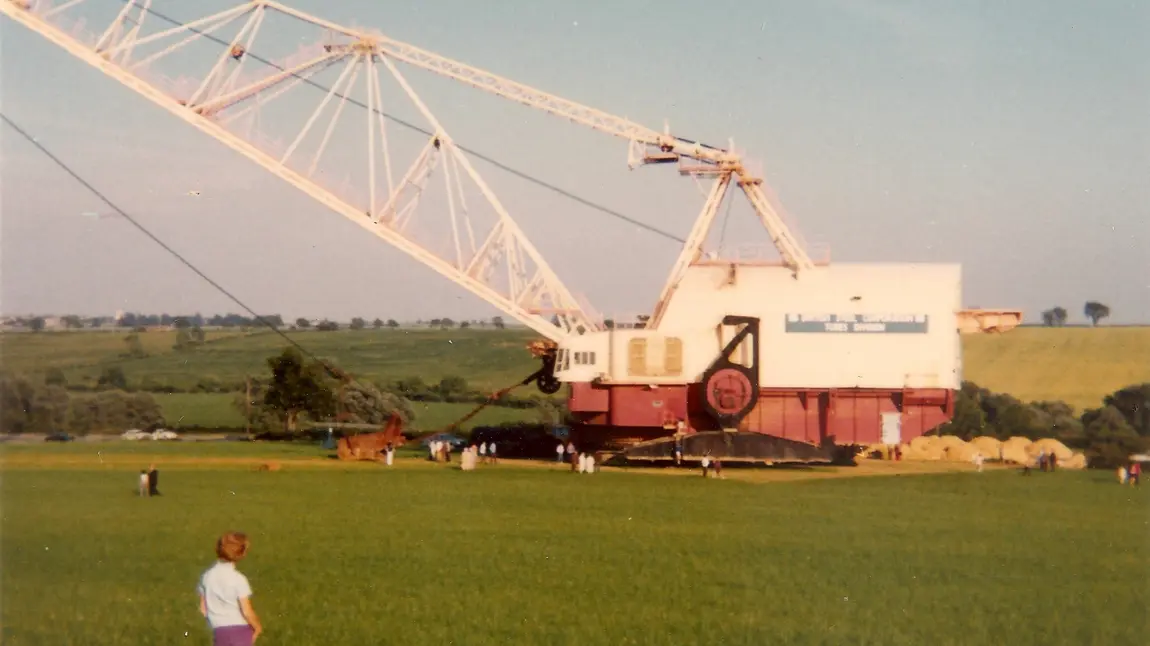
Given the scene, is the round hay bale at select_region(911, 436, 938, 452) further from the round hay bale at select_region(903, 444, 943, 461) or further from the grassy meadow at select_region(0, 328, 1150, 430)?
the grassy meadow at select_region(0, 328, 1150, 430)

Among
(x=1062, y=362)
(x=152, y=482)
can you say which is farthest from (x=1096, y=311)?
(x=152, y=482)

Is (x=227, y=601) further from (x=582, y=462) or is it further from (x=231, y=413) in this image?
(x=231, y=413)

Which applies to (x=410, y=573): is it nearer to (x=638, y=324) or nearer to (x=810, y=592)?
(x=810, y=592)

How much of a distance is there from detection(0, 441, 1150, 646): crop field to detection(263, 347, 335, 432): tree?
41.5 m

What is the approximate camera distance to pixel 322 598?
1825 centimetres

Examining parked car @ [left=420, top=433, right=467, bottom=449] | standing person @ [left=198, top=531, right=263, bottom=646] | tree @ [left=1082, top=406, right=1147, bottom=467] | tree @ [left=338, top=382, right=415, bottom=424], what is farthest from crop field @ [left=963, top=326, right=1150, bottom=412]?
standing person @ [left=198, top=531, right=263, bottom=646]

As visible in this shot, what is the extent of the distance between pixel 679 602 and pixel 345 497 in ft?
53.5

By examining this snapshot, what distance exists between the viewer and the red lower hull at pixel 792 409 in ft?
149

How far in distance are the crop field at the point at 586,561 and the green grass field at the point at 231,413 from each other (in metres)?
50.7

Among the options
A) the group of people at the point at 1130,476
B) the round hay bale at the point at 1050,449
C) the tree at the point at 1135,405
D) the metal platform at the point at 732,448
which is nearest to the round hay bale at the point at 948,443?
the round hay bale at the point at 1050,449

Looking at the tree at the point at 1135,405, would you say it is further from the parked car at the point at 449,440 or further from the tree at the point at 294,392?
the tree at the point at 294,392

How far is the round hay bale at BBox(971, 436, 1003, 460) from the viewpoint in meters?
52.0

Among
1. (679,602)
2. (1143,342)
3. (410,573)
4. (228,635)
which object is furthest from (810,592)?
(1143,342)

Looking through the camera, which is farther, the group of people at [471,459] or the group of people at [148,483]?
the group of people at [471,459]
